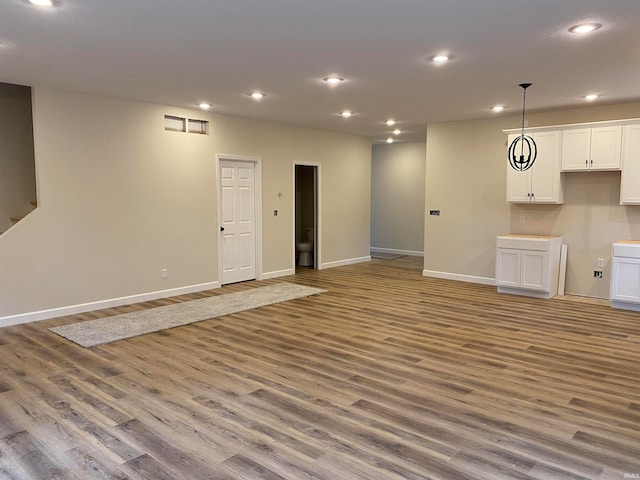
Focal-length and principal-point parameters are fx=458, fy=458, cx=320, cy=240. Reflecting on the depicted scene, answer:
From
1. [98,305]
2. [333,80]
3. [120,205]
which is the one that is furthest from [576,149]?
[98,305]

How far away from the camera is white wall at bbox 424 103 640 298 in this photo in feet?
20.5

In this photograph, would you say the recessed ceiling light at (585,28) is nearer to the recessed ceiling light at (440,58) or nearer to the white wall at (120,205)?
the recessed ceiling light at (440,58)

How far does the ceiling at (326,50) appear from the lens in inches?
117

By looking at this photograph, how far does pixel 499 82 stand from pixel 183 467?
4608mm

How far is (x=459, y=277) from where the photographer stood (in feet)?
25.4

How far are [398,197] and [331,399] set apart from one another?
318 inches

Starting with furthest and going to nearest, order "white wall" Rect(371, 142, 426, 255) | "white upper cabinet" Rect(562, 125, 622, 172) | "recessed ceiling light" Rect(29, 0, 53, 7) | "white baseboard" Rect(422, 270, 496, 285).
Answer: "white wall" Rect(371, 142, 426, 255) < "white baseboard" Rect(422, 270, 496, 285) < "white upper cabinet" Rect(562, 125, 622, 172) < "recessed ceiling light" Rect(29, 0, 53, 7)

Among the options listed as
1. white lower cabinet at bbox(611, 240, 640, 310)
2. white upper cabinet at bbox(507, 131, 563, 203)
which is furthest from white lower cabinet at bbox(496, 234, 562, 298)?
white lower cabinet at bbox(611, 240, 640, 310)

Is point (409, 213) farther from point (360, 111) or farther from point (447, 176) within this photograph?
point (360, 111)

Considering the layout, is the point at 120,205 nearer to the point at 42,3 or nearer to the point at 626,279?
the point at 42,3

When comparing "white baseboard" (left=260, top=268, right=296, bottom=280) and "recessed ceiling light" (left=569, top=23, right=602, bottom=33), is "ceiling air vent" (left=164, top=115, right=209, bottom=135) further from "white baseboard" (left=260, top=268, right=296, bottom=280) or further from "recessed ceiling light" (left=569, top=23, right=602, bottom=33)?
"recessed ceiling light" (left=569, top=23, right=602, bottom=33)

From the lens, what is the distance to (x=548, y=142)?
20.9 feet

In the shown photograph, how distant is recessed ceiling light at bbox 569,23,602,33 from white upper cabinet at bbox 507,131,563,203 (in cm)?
324

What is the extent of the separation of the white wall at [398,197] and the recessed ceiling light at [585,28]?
6935mm
